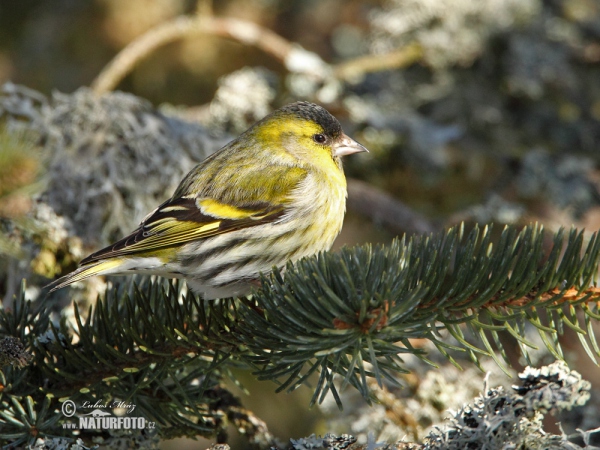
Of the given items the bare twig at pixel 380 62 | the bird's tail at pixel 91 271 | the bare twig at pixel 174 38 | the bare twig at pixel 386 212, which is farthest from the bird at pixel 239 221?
the bare twig at pixel 380 62

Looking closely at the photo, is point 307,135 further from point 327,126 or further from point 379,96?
point 379,96

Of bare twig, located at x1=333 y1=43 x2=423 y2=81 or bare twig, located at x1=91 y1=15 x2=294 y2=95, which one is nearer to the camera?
bare twig, located at x1=91 y1=15 x2=294 y2=95

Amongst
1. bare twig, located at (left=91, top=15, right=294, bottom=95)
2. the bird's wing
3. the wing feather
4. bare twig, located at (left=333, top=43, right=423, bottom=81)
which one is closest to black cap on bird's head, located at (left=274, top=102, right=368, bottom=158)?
the bird's wing

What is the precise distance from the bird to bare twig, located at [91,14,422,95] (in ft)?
2.78

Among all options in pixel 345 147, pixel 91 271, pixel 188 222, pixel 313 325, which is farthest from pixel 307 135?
pixel 313 325

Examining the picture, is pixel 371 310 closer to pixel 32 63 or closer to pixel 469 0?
pixel 469 0

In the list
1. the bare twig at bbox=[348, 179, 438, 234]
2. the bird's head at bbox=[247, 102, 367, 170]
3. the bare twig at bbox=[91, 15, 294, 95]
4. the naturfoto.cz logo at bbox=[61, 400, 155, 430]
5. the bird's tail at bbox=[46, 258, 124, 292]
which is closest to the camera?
the naturfoto.cz logo at bbox=[61, 400, 155, 430]

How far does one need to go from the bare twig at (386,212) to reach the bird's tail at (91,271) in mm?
1252

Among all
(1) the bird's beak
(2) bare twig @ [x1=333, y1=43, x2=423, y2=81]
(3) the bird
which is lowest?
(3) the bird

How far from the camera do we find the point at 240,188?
7.45ft

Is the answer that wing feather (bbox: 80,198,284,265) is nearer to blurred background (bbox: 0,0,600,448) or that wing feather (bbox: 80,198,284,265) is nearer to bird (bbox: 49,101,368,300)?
bird (bbox: 49,101,368,300)

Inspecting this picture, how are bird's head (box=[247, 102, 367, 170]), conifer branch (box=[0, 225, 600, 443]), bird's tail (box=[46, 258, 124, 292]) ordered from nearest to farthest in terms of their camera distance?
conifer branch (box=[0, 225, 600, 443])
bird's tail (box=[46, 258, 124, 292])
bird's head (box=[247, 102, 367, 170])

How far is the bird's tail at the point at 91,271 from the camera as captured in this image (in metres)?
1.79

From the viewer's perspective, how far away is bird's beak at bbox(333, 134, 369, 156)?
101 inches
